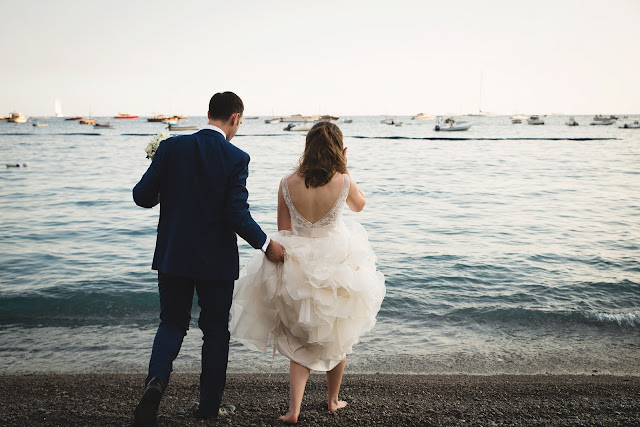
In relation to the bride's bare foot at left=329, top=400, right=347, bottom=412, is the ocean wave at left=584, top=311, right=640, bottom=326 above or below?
below

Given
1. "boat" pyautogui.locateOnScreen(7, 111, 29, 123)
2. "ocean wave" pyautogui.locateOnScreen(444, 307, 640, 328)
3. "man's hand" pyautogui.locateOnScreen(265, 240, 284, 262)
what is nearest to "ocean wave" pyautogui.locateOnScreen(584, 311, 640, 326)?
"ocean wave" pyautogui.locateOnScreen(444, 307, 640, 328)

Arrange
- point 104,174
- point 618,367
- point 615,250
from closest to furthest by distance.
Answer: point 618,367 < point 615,250 < point 104,174

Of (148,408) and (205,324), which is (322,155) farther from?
(148,408)

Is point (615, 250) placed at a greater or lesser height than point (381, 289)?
lesser

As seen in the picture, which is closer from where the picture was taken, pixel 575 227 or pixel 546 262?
pixel 546 262

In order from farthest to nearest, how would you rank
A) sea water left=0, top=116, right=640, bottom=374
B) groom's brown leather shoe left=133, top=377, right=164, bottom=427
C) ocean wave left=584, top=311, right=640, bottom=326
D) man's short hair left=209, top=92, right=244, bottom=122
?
→ ocean wave left=584, top=311, right=640, bottom=326, sea water left=0, top=116, right=640, bottom=374, man's short hair left=209, top=92, right=244, bottom=122, groom's brown leather shoe left=133, top=377, right=164, bottom=427

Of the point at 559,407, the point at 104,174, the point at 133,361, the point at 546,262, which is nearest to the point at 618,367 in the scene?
the point at 559,407

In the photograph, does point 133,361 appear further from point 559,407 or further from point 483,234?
point 483,234

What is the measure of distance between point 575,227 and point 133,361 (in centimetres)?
1054

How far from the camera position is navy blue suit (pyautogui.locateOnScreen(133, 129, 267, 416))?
10.5 feet

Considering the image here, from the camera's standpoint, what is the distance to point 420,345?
597cm

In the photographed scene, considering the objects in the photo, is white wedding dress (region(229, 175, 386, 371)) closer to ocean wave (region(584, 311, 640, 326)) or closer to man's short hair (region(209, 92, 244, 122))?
man's short hair (region(209, 92, 244, 122))

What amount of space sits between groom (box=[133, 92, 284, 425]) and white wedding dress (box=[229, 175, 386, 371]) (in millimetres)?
297

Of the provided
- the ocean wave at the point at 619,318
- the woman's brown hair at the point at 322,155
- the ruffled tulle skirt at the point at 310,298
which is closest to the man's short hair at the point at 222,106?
the woman's brown hair at the point at 322,155
